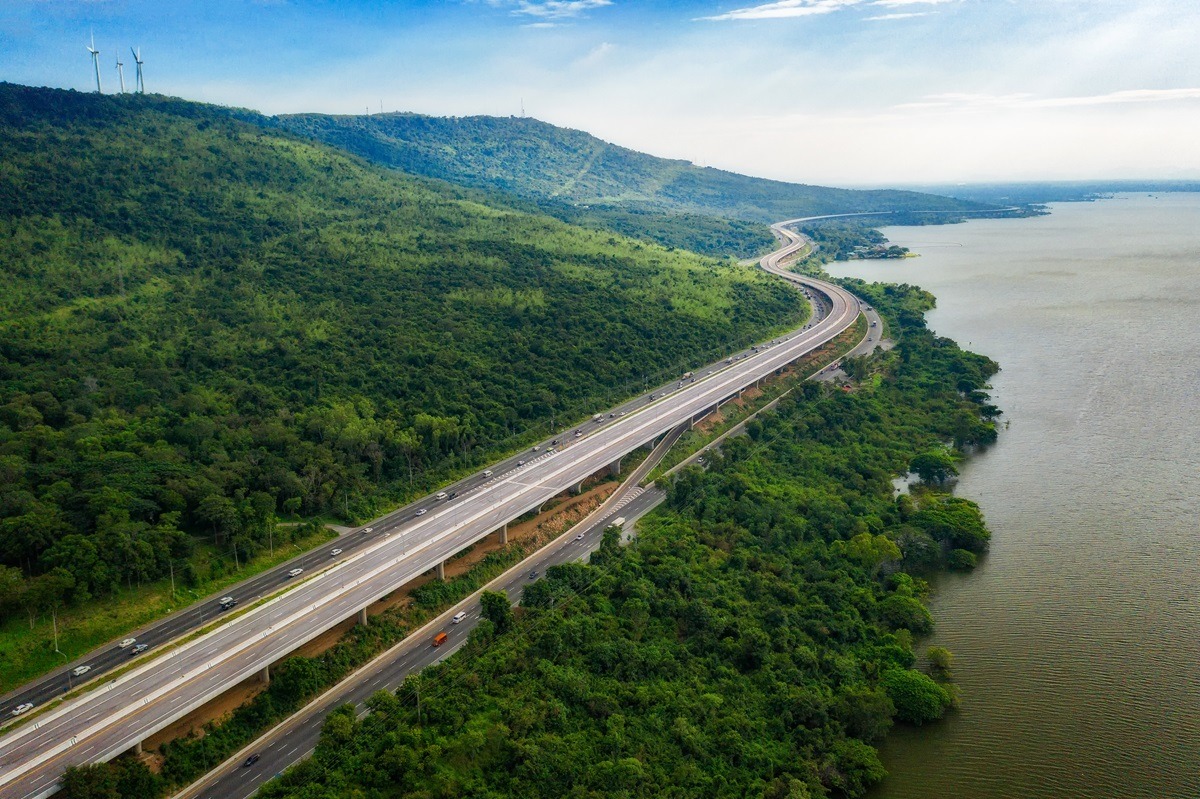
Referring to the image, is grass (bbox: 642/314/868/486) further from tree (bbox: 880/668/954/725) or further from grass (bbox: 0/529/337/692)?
grass (bbox: 0/529/337/692)

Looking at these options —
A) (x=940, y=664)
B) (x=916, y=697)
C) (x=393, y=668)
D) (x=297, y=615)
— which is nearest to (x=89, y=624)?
(x=297, y=615)

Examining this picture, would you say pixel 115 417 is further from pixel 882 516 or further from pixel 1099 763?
pixel 1099 763

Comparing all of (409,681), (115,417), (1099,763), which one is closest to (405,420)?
(115,417)

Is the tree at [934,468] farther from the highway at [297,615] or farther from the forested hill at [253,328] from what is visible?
the forested hill at [253,328]

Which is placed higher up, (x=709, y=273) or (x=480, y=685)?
(x=709, y=273)

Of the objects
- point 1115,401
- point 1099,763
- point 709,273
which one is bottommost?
point 1099,763

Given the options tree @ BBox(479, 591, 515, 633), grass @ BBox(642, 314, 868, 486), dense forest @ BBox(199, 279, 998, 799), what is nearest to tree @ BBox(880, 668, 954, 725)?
dense forest @ BBox(199, 279, 998, 799)

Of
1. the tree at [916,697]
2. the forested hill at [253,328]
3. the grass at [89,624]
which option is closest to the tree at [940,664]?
the tree at [916,697]
